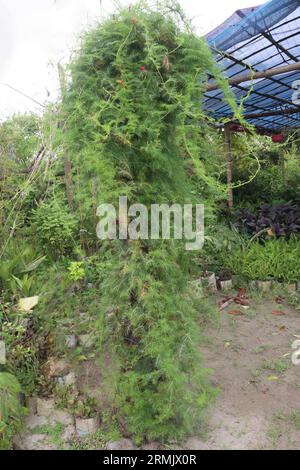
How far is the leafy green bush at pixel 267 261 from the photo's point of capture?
452 centimetres

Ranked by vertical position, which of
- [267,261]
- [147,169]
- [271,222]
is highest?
[147,169]

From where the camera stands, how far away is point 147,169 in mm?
1873

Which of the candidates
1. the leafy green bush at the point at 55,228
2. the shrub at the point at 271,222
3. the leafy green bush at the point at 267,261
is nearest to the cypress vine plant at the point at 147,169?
the leafy green bush at the point at 55,228

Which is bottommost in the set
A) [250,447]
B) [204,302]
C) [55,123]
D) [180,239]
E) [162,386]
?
[250,447]

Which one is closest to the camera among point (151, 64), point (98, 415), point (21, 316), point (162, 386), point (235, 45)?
point (151, 64)

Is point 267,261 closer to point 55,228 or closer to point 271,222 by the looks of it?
point 271,222

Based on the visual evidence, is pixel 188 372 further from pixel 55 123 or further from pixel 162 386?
pixel 55 123

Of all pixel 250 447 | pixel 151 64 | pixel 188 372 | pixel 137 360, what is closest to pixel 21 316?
pixel 137 360

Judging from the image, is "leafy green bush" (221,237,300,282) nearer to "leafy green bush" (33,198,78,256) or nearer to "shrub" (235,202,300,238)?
"shrub" (235,202,300,238)

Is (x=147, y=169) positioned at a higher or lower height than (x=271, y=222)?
higher

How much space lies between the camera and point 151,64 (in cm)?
169

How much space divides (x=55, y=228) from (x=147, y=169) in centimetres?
236

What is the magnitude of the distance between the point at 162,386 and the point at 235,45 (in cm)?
394

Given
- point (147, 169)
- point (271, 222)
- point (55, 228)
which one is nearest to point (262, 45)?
point (271, 222)
